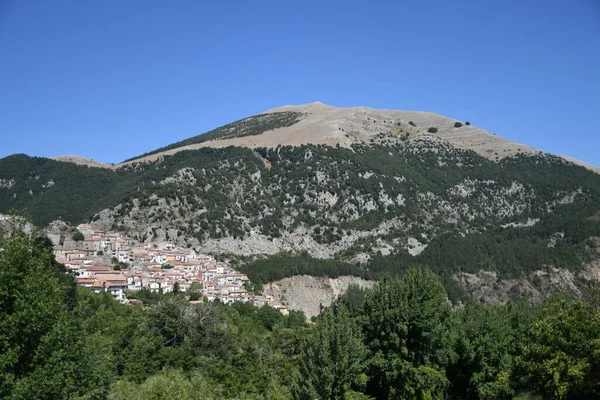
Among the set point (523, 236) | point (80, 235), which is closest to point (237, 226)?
point (80, 235)

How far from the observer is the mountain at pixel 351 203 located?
101438 mm

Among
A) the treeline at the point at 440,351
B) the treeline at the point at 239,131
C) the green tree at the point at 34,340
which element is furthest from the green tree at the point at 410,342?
the treeline at the point at 239,131

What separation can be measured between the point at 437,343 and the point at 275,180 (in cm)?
10678

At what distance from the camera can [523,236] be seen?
388 feet

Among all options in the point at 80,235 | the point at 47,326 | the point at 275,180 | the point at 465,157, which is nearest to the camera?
the point at 47,326

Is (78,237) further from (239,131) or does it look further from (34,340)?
(239,131)

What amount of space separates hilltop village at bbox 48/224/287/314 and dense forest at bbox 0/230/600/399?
1939 centimetres

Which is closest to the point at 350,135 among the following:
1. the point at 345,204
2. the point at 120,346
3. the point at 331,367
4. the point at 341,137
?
the point at 341,137

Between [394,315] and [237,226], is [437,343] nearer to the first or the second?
[394,315]

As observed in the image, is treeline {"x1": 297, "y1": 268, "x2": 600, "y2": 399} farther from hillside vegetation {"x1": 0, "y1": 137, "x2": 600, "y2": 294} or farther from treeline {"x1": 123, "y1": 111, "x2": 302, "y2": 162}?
treeline {"x1": 123, "y1": 111, "x2": 302, "y2": 162}

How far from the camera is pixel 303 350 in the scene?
108ft

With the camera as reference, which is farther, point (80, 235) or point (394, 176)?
point (394, 176)

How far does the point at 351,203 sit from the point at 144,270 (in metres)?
62.8

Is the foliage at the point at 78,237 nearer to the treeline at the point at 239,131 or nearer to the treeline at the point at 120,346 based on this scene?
the treeline at the point at 120,346
